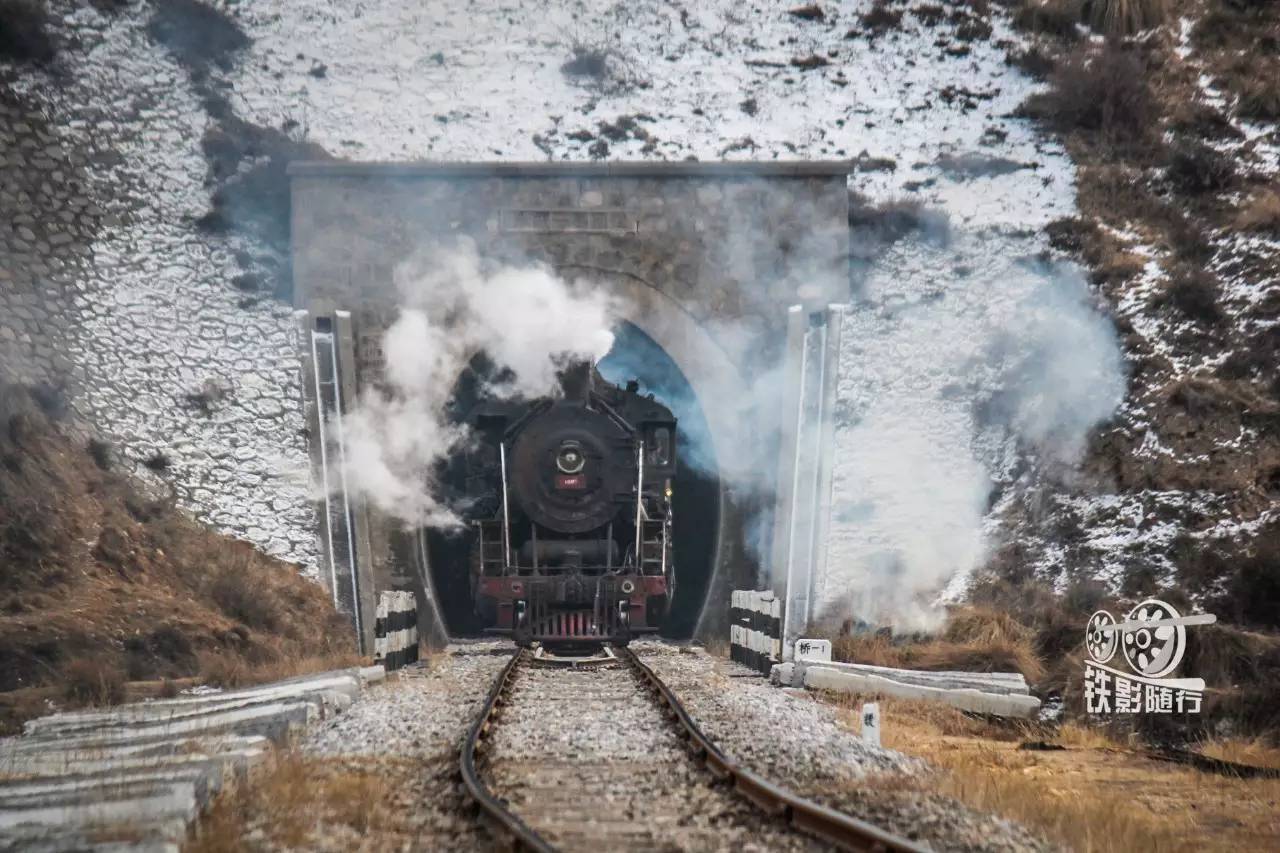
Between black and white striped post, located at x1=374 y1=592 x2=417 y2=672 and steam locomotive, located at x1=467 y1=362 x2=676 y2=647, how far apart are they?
4.90 feet

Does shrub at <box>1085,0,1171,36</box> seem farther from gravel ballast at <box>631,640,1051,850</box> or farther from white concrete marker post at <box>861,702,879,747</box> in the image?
white concrete marker post at <box>861,702,879,747</box>

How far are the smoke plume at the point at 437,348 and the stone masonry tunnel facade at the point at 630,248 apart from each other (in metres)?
0.28

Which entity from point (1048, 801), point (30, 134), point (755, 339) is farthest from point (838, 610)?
point (30, 134)

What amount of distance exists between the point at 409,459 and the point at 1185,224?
598 inches

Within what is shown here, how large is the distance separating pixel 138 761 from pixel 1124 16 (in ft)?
95.5

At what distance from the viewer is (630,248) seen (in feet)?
71.7

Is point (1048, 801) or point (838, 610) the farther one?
point (838, 610)

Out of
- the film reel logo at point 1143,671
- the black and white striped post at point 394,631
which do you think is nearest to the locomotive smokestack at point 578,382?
the black and white striped post at point 394,631

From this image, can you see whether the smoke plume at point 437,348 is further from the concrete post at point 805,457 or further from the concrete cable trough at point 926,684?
the concrete cable trough at point 926,684

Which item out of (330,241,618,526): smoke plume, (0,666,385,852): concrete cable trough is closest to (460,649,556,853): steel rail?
(0,666,385,852): concrete cable trough

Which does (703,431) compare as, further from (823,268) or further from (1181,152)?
(1181,152)

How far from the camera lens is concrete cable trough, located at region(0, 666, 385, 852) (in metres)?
6.13

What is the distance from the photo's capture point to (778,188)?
21.9 meters

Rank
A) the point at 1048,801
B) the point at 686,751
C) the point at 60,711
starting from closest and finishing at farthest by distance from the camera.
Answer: the point at 1048,801, the point at 686,751, the point at 60,711
